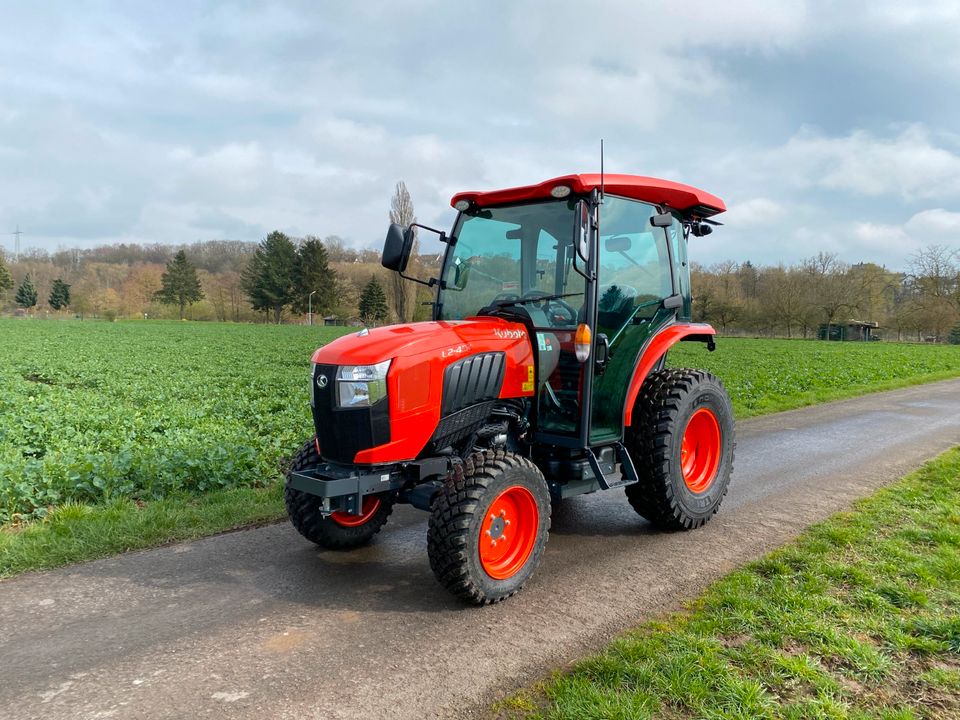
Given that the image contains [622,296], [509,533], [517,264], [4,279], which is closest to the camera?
[509,533]

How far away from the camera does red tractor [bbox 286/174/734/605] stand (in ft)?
12.1

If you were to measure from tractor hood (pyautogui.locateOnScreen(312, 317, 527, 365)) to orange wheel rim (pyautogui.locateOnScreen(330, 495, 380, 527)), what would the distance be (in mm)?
1139

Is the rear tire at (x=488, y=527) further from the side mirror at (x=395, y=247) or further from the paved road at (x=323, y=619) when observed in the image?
the side mirror at (x=395, y=247)

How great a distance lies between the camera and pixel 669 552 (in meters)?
4.56

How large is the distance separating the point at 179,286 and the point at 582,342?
78.8 meters

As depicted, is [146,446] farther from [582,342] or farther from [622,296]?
[622,296]

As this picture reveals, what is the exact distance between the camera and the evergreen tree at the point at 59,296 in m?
81.9

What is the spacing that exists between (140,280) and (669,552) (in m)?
86.7

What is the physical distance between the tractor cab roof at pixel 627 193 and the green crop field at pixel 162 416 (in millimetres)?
3566

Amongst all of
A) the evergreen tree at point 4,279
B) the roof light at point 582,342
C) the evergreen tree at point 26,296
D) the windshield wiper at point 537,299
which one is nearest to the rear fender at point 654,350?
the roof light at point 582,342

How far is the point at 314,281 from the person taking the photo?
69625 millimetres

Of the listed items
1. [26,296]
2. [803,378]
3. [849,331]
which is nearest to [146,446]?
[803,378]

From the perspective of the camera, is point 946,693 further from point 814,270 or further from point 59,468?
point 814,270

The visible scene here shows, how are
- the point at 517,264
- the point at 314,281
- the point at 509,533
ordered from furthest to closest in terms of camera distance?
the point at 314,281 < the point at 517,264 < the point at 509,533
